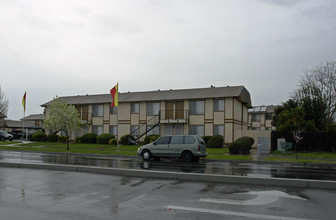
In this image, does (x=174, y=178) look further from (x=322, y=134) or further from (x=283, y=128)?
(x=322, y=134)

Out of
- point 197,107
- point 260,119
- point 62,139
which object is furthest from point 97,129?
point 260,119

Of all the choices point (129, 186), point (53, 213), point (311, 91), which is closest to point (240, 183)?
point (129, 186)

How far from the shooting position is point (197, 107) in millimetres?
34906

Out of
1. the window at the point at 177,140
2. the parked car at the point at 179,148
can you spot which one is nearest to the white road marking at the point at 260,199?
the parked car at the point at 179,148

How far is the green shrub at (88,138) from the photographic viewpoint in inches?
1486

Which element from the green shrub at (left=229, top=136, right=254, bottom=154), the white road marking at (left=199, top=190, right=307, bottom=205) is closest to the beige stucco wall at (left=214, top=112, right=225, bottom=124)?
the green shrub at (left=229, top=136, right=254, bottom=154)

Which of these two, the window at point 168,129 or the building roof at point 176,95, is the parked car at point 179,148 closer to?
the building roof at point 176,95

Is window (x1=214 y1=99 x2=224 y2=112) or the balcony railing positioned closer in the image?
window (x1=214 y1=99 x2=224 y2=112)

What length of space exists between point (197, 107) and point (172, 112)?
9.80 ft

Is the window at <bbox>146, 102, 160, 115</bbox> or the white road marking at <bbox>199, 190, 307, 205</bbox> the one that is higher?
the window at <bbox>146, 102, 160, 115</bbox>

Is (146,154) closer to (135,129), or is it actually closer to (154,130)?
(154,130)

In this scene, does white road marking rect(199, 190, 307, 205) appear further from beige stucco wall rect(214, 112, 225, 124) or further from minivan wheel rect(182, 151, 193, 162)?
beige stucco wall rect(214, 112, 225, 124)

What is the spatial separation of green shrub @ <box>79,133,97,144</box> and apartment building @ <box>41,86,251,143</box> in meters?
2.58

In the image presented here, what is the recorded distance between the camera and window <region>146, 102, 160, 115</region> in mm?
36938
